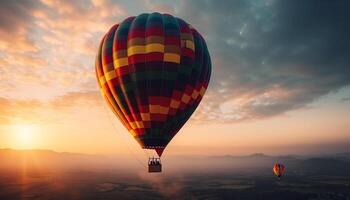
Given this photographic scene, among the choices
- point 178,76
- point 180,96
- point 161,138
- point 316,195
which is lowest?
point 316,195

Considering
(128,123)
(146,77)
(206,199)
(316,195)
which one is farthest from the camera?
(316,195)

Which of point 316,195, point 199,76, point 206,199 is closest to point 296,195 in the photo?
point 316,195

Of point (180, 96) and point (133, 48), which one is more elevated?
point (133, 48)

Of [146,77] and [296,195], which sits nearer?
[146,77]

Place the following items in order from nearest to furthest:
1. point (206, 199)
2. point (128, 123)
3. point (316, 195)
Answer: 1. point (128, 123)
2. point (206, 199)
3. point (316, 195)

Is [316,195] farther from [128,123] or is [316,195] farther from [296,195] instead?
[128,123]
